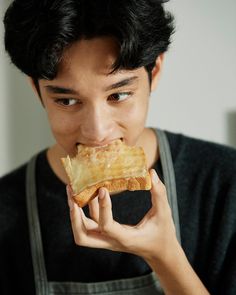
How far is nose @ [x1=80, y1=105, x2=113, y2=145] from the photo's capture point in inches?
35.8

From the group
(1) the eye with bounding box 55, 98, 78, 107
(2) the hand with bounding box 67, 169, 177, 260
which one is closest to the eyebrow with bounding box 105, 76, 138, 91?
(1) the eye with bounding box 55, 98, 78, 107

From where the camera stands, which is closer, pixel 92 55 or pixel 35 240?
pixel 92 55

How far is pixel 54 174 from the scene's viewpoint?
125cm

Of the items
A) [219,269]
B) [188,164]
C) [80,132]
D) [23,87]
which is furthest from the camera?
[23,87]

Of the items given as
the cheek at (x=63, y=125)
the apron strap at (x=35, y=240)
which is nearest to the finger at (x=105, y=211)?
the cheek at (x=63, y=125)

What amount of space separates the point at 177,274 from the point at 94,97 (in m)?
0.51

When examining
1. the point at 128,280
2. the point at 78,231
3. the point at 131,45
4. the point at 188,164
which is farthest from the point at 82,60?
the point at 128,280

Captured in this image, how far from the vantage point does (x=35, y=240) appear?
4.00 ft

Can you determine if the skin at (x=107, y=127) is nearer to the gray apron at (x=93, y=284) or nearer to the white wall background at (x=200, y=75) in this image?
the gray apron at (x=93, y=284)

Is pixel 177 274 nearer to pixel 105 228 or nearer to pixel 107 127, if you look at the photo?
pixel 105 228

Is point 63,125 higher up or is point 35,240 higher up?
point 63,125

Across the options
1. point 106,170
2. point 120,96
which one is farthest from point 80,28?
point 106,170

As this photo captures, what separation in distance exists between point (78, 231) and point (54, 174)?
1.30ft

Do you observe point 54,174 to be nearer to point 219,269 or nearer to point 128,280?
point 128,280
